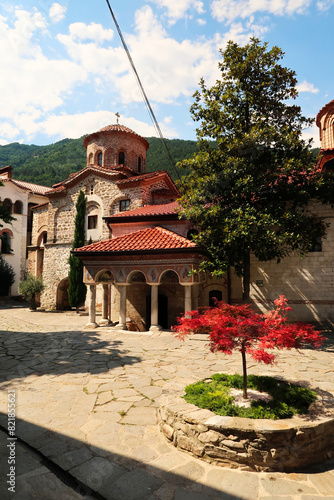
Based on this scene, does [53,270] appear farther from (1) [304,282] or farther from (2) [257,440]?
(2) [257,440]

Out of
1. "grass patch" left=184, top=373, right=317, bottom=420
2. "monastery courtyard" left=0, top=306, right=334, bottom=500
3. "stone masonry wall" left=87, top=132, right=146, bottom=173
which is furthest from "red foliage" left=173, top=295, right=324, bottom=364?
"stone masonry wall" left=87, top=132, right=146, bottom=173

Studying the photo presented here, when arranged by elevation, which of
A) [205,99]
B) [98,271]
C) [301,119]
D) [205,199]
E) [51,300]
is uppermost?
[205,99]

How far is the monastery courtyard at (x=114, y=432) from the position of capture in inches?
115

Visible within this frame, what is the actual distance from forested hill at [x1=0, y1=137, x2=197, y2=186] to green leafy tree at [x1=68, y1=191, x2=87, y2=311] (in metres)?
18.0

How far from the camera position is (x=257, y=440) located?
127 inches

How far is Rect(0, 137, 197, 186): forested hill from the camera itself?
41.8 meters

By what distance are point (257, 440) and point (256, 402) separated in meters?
0.84

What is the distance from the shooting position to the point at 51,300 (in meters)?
21.7

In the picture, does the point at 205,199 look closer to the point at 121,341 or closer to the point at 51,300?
the point at 121,341

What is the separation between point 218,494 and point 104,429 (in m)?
1.79

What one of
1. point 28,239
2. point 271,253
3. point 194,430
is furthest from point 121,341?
point 28,239

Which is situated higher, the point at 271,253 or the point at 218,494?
the point at 271,253

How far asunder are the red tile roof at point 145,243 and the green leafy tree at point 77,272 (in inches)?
314

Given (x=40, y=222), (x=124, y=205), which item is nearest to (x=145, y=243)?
(x=124, y=205)
